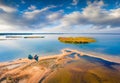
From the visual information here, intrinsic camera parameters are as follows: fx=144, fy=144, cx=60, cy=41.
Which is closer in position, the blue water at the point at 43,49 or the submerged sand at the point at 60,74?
the submerged sand at the point at 60,74

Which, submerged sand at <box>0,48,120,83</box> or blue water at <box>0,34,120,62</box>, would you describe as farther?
blue water at <box>0,34,120,62</box>

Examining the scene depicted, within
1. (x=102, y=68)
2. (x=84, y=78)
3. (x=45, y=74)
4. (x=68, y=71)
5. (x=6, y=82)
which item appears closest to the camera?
(x=6, y=82)

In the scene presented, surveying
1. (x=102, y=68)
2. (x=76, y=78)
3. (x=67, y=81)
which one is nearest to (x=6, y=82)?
(x=67, y=81)

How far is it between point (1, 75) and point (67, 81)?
725 cm

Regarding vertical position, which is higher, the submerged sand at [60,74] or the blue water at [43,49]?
the submerged sand at [60,74]

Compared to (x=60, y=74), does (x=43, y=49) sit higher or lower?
lower

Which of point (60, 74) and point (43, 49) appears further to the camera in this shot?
point (43, 49)

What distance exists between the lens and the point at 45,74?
Answer: 53.3 ft

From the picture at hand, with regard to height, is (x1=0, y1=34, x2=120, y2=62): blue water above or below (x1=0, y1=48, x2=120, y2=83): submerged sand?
below

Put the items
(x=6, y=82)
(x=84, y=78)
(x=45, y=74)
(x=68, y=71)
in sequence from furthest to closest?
1. (x=68, y=71)
2. (x=45, y=74)
3. (x=84, y=78)
4. (x=6, y=82)

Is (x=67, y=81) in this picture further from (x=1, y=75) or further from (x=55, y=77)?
(x=1, y=75)

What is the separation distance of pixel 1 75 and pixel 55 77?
589 centimetres

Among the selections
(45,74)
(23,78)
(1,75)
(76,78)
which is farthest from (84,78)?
(1,75)

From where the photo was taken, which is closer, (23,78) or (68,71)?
(23,78)
